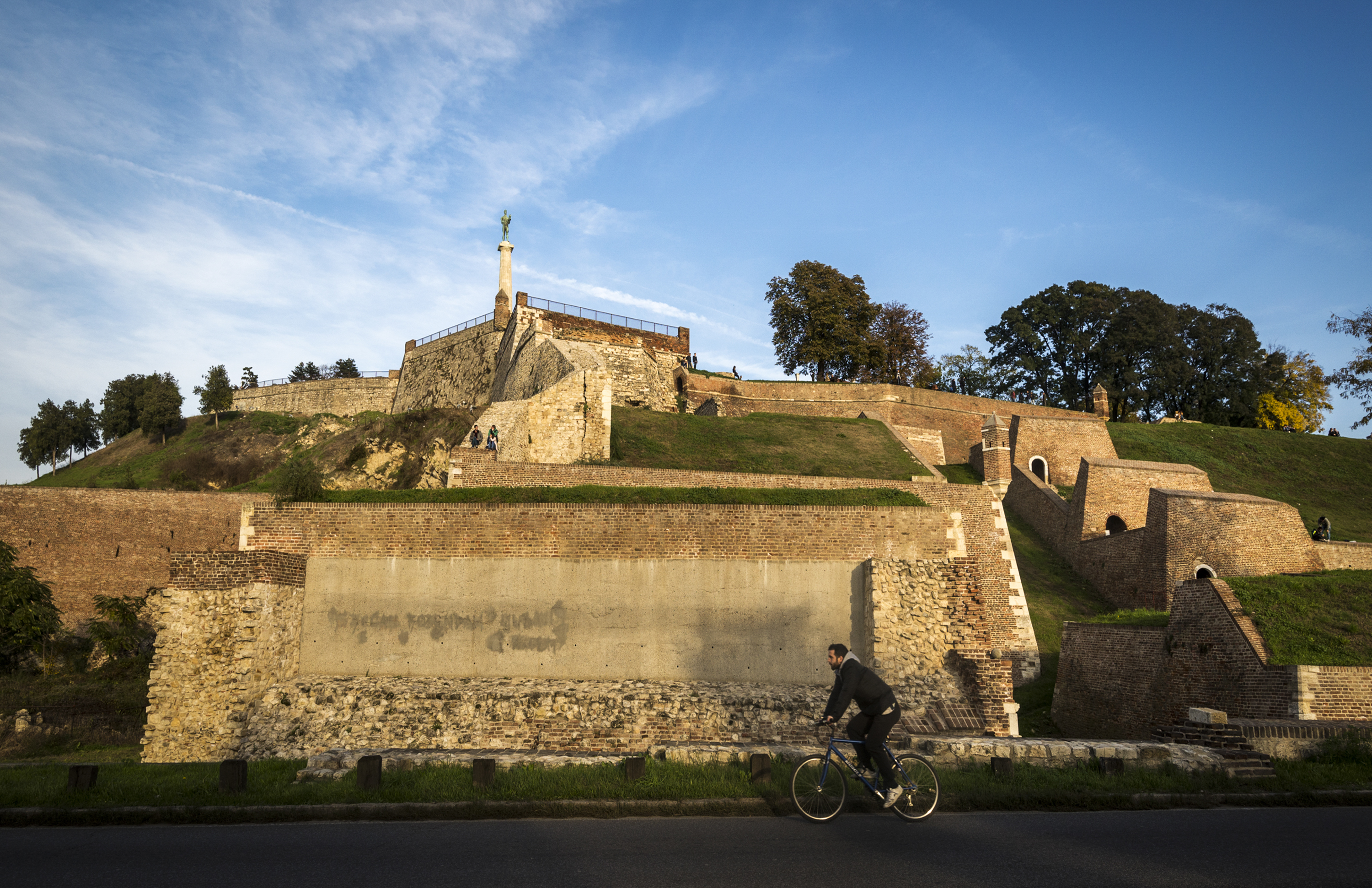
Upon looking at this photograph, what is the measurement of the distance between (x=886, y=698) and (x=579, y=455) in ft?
67.2

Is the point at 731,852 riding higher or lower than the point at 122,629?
higher

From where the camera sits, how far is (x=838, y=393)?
48.4 metres

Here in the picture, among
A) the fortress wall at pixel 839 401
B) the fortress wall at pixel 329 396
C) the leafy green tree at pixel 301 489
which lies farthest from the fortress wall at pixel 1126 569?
the fortress wall at pixel 329 396

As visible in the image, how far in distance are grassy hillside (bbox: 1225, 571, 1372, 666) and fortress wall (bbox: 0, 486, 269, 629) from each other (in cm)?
3284

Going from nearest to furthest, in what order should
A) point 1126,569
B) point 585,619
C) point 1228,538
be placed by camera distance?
1. point 585,619
2. point 1228,538
3. point 1126,569

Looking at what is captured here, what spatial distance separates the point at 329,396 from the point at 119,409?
1402 centimetres

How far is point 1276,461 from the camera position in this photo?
4138cm

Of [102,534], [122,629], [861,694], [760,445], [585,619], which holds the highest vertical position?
[760,445]

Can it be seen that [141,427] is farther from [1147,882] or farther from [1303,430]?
[1303,430]

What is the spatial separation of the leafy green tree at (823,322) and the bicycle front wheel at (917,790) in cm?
4493

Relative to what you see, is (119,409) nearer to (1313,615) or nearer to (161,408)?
(161,408)

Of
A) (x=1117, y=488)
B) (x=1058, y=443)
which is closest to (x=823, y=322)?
(x=1058, y=443)

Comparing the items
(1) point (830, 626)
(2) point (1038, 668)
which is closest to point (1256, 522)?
(2) point (1038, 668)

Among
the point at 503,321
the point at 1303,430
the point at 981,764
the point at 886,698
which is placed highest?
the point at 503,321
